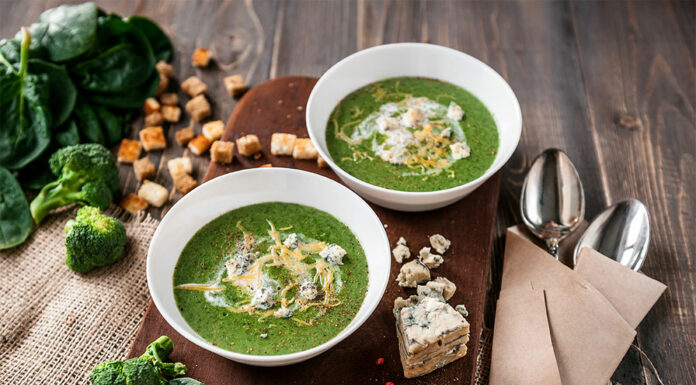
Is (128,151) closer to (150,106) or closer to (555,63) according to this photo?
(150,106)

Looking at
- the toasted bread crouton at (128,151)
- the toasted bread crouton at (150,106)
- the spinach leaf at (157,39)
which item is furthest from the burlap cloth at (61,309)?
the spinach leaf at (157,39)

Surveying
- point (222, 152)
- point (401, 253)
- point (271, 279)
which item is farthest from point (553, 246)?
point (222, 152)

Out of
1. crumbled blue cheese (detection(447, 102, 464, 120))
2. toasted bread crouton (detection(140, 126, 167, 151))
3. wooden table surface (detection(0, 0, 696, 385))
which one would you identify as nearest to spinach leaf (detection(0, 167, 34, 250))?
wooden table surface (detection(0, 0, 696, 385))

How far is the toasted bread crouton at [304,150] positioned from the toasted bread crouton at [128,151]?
1.13m

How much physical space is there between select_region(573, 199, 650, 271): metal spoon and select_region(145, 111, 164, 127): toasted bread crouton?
9.19ft

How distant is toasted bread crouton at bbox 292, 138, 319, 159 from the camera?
12.5 feet

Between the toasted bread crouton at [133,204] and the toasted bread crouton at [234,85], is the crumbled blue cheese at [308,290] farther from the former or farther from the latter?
the toasted bread crouton at [234,85]

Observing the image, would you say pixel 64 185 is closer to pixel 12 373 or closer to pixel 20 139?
pixel 20 139

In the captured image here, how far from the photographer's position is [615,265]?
348 centimetres

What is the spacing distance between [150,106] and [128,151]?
15.9 inches

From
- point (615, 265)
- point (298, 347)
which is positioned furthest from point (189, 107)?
point (615, 265)

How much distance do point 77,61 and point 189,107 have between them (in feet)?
2.52

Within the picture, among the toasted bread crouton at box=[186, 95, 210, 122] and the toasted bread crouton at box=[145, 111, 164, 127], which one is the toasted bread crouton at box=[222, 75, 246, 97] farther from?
the toasted bread crouton at box=[145, 111, 164, 127]

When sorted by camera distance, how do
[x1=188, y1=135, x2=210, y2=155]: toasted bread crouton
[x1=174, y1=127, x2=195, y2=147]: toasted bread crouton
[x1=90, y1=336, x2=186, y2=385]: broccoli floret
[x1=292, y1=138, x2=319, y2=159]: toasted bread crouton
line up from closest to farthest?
[x1=90, y1=336, x2=186, y2=385]: broccoli floret → [x1=292, y1=138, x2=319, y2=159]: toasted bread crouton → [x1=188, y1=135, x2=210, y2=155]: toasted bread crouton → [x1=174, y1=127, x2=195, y2=147]: toasted bread crouton
